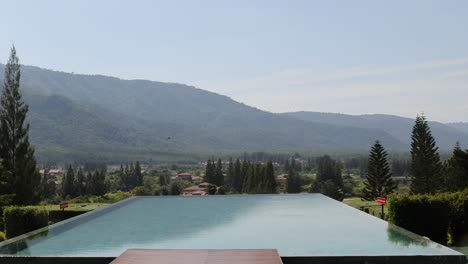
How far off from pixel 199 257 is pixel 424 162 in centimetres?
3205

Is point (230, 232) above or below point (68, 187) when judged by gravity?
above

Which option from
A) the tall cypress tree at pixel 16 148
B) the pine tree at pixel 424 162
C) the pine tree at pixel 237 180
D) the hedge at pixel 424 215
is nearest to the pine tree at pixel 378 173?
the pine tree at pixel 424 162

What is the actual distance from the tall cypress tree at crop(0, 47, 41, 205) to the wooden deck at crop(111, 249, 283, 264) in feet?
58.1

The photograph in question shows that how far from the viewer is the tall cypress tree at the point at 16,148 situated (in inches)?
945

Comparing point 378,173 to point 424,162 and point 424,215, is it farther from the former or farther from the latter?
point 424,215

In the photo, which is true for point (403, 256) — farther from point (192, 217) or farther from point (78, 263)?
point (192, 217)

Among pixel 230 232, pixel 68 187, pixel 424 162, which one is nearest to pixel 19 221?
pixel 230 232

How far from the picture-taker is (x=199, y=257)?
7859 millimetres

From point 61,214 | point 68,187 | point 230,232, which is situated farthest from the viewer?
point 68,187

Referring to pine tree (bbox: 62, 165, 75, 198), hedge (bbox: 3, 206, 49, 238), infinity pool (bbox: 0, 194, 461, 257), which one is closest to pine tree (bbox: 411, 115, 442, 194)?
infinity pool (bbox: 0, 194, 461, 257)

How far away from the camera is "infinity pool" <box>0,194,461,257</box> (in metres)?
9.23

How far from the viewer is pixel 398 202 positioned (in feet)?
42.5

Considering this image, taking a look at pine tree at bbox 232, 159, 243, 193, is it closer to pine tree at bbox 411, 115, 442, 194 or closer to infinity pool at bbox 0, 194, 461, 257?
pine tree at bbox 411, 115, 442, 194

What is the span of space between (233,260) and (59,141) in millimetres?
178536
